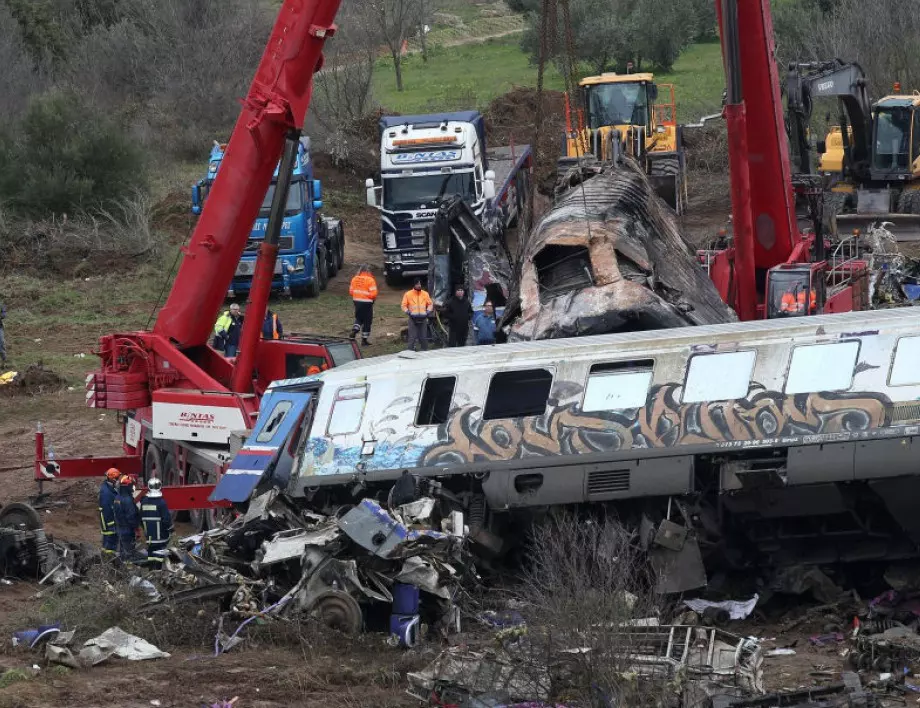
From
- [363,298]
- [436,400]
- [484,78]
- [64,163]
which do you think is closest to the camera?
[436,400]

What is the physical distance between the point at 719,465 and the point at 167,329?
742 cm

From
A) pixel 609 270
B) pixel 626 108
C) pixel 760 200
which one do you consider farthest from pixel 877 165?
pixel 609 270

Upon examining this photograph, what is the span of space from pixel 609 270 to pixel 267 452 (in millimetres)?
5384

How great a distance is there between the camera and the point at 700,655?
39.0 feet

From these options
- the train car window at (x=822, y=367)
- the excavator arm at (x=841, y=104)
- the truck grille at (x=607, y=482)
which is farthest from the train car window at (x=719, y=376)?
the excavator arm at (x=841, y=104)

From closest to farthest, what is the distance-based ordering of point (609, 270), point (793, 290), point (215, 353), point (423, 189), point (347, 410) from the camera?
point (347, 410)
point (609, 270)
point (215, 353)
point (793, 290)
point (423, 189)

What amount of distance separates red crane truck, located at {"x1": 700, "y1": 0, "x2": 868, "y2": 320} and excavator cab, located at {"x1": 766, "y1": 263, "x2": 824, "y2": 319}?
0.04ft

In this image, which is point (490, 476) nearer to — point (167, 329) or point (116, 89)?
point (167, 329)

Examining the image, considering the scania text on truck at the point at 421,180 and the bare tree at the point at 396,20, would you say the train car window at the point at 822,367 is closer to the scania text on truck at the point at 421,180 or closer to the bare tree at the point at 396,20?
the scania text on truck at the point at 421,180

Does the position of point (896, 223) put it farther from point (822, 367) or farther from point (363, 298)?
point (822, 367)

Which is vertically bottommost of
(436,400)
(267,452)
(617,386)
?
(267,452)

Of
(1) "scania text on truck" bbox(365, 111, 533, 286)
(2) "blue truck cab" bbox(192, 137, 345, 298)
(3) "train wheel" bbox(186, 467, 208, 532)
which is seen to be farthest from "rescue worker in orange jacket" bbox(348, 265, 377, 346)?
(3) "train wheel" bbox(186, 467, 208, 532)

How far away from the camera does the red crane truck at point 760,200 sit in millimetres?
19188

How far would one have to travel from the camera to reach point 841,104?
1335 inches
